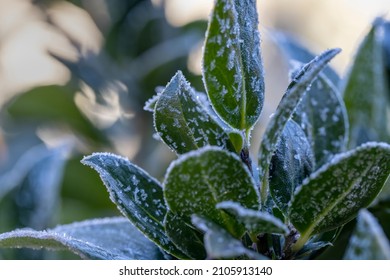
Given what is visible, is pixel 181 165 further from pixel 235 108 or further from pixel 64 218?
pixel 64 218

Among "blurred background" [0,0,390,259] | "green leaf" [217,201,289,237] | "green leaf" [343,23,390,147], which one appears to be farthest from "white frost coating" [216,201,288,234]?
"blurred background" [0,0,390,259]

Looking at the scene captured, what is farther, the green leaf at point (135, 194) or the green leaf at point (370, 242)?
the green leaf at point (135, 194)

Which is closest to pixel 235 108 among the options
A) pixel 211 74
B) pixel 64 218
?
pixel 211 74

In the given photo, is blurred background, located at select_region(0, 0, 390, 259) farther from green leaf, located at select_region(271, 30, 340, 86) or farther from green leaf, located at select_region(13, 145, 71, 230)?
green leaf, located at select_region(271, 30, 340, 86)

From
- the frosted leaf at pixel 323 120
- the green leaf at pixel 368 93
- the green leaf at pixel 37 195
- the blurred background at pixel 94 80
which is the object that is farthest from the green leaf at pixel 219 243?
the blurred background at pixel 94 80

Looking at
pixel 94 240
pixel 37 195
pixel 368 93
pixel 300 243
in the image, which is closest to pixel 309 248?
pixel 300 243

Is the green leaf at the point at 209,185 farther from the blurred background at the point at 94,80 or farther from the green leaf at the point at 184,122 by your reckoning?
the blurred background at the point at 94,80

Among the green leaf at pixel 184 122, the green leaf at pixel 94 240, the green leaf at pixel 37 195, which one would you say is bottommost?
the green leaf at pixel 37 195
